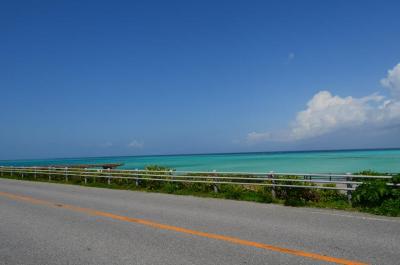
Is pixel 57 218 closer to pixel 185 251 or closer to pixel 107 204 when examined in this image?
pixel 107 204

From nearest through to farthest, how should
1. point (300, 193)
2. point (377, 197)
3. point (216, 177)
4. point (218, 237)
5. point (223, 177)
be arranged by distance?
1. point (218, 237)
2. point (377, 197)
3. point (300, 193)
4. point (216, 177)
5. point (223, 177)

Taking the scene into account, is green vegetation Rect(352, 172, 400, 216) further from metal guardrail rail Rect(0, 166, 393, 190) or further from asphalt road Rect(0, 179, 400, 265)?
asphalt road Rect(0, 179, 400, 265)

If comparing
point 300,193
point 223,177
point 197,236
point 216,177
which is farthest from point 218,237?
point 223,177

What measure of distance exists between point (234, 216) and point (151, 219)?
2170 millimetres

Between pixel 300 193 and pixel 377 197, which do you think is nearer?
pixel 377 197

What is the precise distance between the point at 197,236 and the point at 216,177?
278 inches

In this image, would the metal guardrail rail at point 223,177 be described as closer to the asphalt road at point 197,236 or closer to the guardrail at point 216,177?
the guardrail at point 216,177

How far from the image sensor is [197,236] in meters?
6.71

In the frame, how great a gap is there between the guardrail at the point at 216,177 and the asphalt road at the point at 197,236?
1606 mm

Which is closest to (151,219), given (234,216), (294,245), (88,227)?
(88,227)

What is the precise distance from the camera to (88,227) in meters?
7.95

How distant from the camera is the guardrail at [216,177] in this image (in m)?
11.0

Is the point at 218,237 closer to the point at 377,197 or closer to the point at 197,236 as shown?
the point at 197,236

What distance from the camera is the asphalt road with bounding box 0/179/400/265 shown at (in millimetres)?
5383
